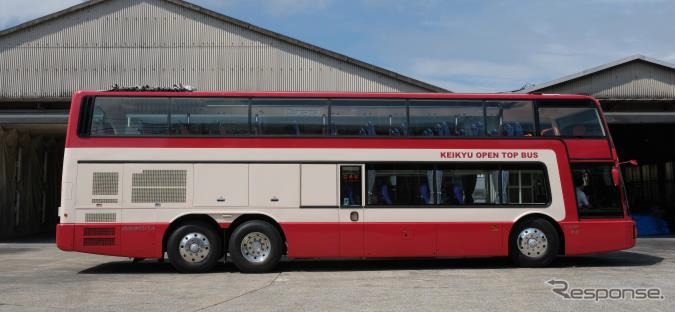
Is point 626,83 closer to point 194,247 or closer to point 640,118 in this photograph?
point 640,118

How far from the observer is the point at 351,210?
11.9 metres

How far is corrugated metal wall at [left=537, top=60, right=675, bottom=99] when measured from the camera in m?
22.2

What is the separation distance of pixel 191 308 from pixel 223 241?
387 cm

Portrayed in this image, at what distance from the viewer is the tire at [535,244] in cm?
1217

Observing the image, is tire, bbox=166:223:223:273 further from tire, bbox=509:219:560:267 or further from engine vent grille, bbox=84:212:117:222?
tire, bbox=509:219:560:267

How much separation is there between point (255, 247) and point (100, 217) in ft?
9.45

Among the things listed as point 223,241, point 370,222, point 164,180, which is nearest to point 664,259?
point 370,222

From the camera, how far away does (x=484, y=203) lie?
12180mm

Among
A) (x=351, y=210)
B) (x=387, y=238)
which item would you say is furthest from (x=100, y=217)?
(x=387, y=238)

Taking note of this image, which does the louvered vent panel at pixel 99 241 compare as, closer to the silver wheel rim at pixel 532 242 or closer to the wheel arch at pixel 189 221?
the wheel arch at pixel 189 221

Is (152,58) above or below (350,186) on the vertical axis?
above

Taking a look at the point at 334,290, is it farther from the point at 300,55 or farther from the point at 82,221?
the point at 300,55

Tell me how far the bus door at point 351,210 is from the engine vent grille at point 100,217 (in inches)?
165

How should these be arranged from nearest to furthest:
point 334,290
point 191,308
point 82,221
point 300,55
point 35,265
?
point 191,308 → point 334,290 → point 82,221 → point 35,265 → point 300,55
